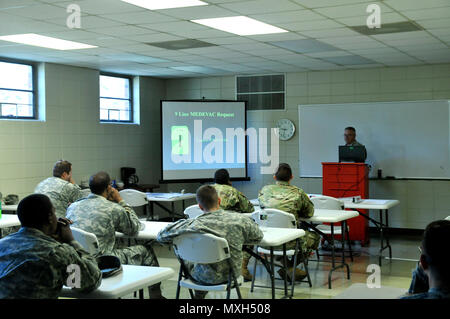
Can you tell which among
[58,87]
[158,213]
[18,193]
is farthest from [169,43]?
[158,213]

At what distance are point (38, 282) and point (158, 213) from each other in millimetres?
7901

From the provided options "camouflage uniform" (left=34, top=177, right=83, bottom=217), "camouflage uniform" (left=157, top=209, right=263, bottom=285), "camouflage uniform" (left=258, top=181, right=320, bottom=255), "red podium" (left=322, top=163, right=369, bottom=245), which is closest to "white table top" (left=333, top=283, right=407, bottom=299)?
"camouflage uniform" (left=157, top=209, right=263, bottom=285)

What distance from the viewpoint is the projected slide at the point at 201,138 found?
9922 millimetres

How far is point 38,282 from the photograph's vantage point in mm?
2727

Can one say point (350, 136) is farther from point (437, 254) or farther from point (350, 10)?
point (437, 254)

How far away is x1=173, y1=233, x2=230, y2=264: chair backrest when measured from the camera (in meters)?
3.96

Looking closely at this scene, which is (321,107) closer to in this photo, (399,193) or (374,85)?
(374,85)

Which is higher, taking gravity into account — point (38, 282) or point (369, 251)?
point (38, 282)

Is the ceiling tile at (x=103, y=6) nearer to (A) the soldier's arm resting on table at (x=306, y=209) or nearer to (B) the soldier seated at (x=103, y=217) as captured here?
(B) the soldier seated at (x=103, y=217)

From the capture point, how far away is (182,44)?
7062mm

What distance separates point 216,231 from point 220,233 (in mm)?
33

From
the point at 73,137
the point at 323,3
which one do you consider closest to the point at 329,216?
the point at 323,3

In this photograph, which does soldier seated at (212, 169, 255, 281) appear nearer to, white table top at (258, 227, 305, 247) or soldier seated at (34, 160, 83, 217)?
white table top at (258, 227, 305, 247)

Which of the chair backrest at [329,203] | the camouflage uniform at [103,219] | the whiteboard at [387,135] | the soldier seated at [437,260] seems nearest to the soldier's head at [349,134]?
the whiteboard at [387,135]
